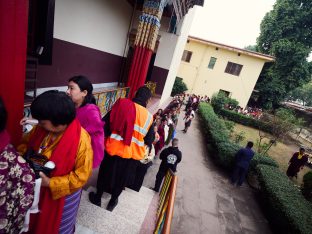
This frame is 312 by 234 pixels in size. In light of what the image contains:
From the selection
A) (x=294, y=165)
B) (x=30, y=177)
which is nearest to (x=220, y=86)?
(x=294, y=165)

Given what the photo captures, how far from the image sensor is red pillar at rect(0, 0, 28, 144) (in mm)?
1479

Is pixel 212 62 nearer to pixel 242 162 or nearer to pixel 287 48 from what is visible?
pixel 287 48

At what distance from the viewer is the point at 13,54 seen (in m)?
1.60

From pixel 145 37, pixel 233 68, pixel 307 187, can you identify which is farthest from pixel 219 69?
Answer: pixel 145 37

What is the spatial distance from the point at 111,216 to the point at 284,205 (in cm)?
529

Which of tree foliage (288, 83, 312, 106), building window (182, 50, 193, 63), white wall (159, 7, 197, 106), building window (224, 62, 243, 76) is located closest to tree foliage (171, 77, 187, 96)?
building window (182, 50, 193, 63)

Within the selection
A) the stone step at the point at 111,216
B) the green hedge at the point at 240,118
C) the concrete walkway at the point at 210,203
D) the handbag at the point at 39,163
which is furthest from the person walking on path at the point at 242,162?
the green hedge at the point at 240,118

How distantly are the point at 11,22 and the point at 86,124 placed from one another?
3.25 feet

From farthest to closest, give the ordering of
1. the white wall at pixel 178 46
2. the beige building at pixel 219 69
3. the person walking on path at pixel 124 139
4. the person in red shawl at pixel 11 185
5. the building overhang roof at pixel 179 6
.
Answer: the beige building at pixel 219 69 < the white wall at pixel 178 46 < the building overhang roof at pixel 179 6 < the person walking on path at pixel 124 139 < the person in red shawl at pixel 11 185

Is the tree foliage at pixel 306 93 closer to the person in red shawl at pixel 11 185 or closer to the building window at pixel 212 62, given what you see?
the building window at pixel 212 62

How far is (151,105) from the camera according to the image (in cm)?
1031

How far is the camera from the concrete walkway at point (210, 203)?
230 inches

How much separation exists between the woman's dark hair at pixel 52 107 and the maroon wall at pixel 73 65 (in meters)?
5.22

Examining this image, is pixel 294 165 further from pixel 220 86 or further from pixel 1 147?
pixel 220 86
